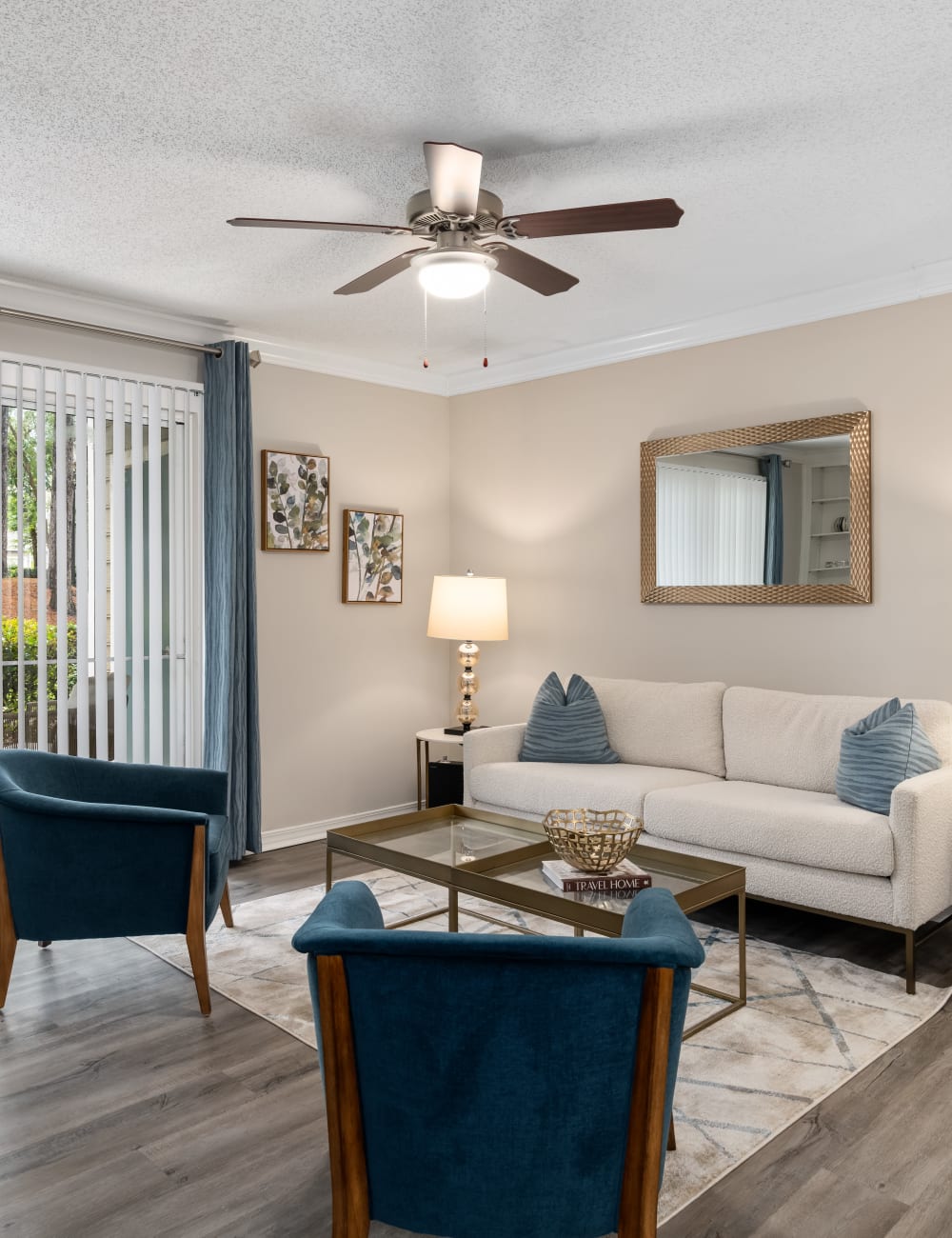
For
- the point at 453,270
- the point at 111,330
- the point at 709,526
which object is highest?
the point at 111,330

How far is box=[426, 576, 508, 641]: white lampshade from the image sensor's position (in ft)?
16.7

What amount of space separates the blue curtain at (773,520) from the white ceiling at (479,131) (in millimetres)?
773

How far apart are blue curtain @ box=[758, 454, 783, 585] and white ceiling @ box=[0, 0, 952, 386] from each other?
0.77 meters

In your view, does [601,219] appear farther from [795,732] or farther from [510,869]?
[795,732]

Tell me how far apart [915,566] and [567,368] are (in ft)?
7.16

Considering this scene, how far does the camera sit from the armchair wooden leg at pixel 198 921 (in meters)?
2.93

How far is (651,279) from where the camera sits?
4.08 metres

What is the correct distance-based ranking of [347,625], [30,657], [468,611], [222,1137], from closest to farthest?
1. [222,1137]
2. [30,657]
3. [468,611]
4. [347,625]

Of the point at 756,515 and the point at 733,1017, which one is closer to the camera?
the point at 733,1017

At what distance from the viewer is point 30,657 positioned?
418 centimetres

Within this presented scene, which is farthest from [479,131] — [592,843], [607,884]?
[607,884]

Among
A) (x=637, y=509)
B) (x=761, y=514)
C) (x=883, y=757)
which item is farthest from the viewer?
(x=637, y=509)

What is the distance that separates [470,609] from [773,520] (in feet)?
5.23

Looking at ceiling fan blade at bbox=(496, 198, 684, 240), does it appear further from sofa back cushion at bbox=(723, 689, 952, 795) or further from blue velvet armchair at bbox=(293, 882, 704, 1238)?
sofa back cushion at bbox=(723, 689, 952, 795)
